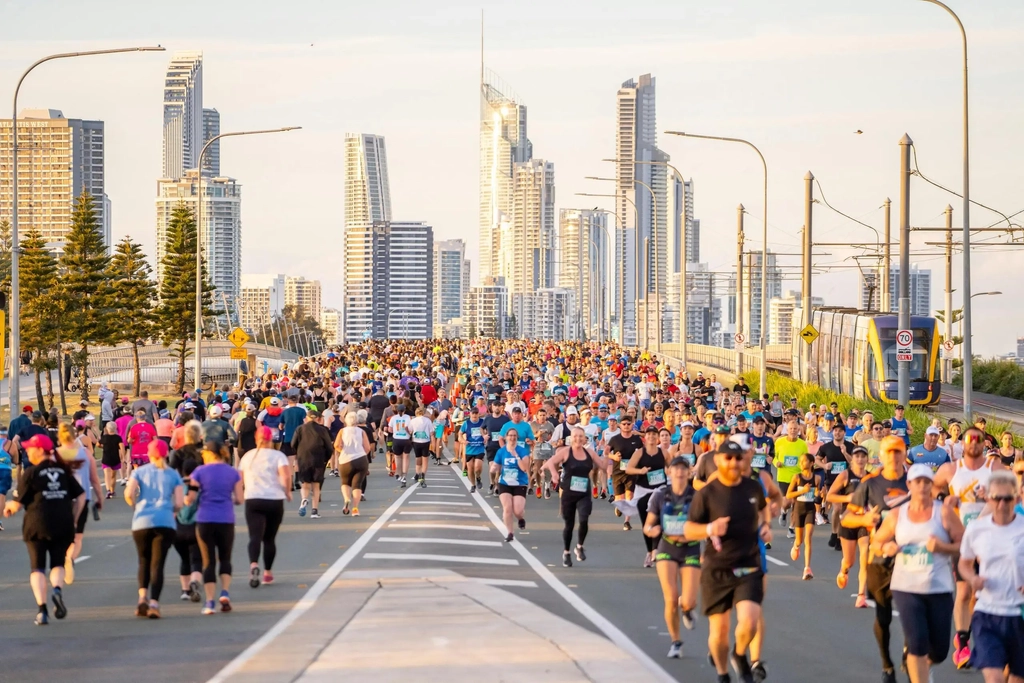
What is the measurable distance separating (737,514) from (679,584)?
8.31 feet

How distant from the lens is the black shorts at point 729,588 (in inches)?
371

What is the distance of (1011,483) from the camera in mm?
8688

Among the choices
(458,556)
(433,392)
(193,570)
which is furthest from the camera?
(433,392)

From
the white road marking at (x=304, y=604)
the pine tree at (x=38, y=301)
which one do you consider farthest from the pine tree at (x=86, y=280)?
the white road marking at (x=304, y=604)

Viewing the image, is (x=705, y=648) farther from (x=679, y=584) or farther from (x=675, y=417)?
(x=675, y=417)

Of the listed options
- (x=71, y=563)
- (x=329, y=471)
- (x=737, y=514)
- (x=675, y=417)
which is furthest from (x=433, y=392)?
(x=737, y=514)

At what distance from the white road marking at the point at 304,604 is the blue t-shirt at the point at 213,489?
1080 mm

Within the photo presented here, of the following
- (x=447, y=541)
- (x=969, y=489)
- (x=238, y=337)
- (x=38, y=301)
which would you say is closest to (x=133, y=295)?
(x=38, y=301)

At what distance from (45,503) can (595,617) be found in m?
4.80

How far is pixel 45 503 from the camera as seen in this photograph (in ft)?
41.7

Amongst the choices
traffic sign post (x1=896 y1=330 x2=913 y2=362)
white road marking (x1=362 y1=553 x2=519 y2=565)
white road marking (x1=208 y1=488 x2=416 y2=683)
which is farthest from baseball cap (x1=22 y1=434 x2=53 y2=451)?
traffic sign post (x1=896 y1=330 x2=913 y2=362)

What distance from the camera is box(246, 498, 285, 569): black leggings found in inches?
569

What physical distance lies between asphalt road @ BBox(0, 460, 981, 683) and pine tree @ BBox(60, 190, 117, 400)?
5205cm

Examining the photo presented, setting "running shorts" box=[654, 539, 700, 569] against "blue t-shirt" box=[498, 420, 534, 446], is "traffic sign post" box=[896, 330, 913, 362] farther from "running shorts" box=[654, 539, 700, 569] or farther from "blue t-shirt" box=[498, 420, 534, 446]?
"running shorts" box=[654, 539, 700, 569]
